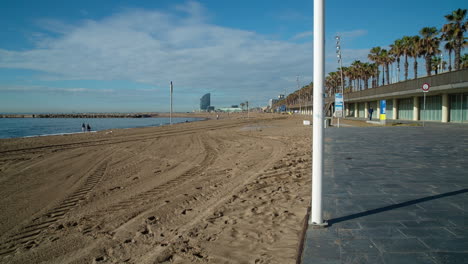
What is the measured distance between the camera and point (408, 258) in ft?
9.21

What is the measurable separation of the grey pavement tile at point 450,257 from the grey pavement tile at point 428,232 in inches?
17.0

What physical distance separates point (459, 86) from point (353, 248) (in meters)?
23.6

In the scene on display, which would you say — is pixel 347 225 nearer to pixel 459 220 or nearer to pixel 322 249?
pixel 322 249

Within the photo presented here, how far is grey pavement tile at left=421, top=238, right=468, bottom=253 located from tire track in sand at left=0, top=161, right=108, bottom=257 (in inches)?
202

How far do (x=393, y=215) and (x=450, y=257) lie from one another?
3.86 ft

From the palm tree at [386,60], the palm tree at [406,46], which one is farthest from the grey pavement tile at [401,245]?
the palm tree at [386,60]

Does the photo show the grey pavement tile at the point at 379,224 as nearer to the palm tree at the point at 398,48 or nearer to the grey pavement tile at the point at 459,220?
the grey pavement tile at the point at 459,220

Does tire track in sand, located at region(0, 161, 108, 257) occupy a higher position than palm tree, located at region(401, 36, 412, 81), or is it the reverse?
palm tree, located at region(401, 36, 412, 81)

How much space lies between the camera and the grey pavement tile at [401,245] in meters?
2.98

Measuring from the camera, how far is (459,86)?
2084cm

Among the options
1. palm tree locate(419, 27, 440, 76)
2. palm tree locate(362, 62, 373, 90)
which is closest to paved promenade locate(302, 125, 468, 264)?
palm tree locate(419, 27, 440, 76)

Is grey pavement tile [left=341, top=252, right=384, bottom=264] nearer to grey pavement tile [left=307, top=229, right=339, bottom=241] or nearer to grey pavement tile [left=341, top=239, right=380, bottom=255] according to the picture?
grey pavement tile [left=341, top=239, right=380, bottom=255]

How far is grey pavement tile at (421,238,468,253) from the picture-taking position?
2955 mm

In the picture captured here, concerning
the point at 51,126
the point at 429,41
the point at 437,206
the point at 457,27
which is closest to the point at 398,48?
the point at 429,41
